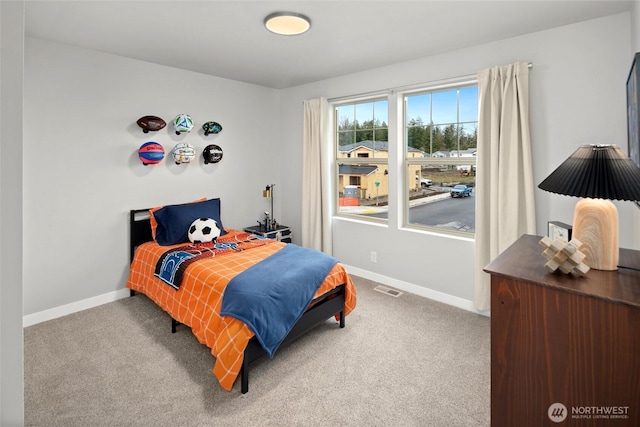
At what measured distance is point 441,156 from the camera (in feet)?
11.9

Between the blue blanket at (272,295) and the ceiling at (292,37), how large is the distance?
192 centimetres

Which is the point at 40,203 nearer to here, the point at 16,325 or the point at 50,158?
the point at 50,158

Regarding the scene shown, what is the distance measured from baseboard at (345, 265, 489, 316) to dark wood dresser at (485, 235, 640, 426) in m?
2.16

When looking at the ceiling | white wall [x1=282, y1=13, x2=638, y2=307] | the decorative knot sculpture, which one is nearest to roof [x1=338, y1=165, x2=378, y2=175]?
white wall [x1=282, y1=13, x2=638, y2=307]

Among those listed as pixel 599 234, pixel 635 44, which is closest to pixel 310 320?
pixel 599 234

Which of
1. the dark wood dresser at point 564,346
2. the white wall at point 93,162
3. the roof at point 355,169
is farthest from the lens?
the roof at point 355,169

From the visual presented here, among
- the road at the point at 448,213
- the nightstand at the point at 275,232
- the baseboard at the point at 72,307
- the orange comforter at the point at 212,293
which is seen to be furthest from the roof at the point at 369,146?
the baseboard at the point at 72,307

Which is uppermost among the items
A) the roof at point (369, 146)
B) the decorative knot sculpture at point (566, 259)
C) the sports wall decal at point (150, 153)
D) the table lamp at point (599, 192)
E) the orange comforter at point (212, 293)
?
the roof at point (369, 146)

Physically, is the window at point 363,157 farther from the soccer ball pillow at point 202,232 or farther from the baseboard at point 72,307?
the baseboard at point 72,307

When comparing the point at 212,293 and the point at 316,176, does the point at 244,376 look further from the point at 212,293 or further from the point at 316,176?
the point at 316,176

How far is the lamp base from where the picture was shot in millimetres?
1255

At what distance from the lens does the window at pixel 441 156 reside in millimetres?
3422

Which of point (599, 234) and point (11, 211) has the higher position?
point (11, 211)

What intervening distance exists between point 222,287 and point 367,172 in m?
2.55
